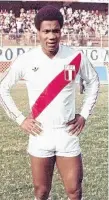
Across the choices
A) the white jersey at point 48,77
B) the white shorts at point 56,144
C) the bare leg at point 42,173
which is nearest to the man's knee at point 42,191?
the bare leg at point 42,173

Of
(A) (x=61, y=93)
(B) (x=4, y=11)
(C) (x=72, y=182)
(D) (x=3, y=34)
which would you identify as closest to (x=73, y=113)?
(A) (x=61, y=93)

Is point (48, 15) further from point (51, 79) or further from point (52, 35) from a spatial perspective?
point (51, 79)

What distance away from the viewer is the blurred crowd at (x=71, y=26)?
318 centimetres

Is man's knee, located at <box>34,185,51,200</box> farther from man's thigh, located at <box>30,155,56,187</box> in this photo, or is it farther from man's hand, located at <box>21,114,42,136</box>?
man's hand, located at <box>21,114,42,136</box>

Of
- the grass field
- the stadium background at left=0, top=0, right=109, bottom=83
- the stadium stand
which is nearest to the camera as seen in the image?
Answer: the grass field

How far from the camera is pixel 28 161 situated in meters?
2.89

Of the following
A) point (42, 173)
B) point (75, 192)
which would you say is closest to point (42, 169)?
point (42, 173)

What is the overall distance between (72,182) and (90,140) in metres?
1.31

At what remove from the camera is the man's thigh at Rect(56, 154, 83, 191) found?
186 cm

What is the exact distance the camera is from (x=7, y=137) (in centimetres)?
319

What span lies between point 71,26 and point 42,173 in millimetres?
1956

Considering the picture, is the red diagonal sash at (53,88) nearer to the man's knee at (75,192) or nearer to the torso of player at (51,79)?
the torso of player at (51,79)

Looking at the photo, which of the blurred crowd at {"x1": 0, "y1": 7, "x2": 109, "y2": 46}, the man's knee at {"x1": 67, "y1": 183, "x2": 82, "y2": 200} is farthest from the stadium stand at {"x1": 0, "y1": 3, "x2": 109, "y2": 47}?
the man's knee at {"x1": 67, "y1": 183, "x2": 82, "y2": 200}

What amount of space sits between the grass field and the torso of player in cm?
48
